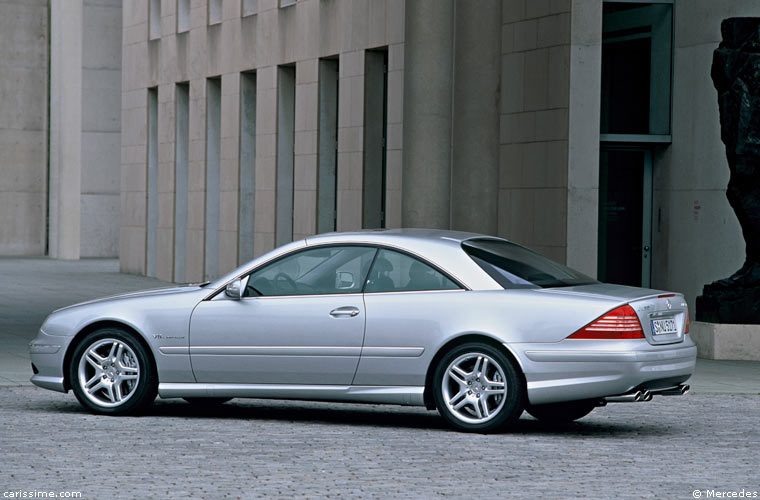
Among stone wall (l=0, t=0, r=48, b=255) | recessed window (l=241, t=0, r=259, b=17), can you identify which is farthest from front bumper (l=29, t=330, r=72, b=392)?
stone wall (l=0, t=0, r=48, b=255)

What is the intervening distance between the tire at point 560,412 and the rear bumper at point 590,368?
2.83ft

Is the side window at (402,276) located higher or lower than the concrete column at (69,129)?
lower

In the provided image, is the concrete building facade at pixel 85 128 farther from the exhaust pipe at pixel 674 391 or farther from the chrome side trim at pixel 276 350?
the exhaust pipe at pixel 674 391

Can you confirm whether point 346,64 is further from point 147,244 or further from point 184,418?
point 184,418

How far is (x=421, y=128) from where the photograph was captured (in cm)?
2248

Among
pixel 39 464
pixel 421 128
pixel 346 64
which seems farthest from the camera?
pixel 346 64

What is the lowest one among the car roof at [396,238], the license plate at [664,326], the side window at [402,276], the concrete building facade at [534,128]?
the license plate at [664,326]

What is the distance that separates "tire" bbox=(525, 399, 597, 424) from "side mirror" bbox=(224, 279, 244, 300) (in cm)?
218

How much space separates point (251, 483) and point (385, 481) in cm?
70

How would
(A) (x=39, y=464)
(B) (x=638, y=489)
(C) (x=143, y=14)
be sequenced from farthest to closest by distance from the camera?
(C) (x=143, y=14) < (A) (x=39, y=464) < (B) (x=638, y=489)

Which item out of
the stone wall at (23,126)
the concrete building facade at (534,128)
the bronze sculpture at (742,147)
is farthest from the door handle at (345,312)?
the stone wall at (23,126)

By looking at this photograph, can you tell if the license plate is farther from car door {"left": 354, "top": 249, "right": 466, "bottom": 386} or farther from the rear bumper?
car door {"left": 354, "top": 249, "right": 466, "bottom": 386}

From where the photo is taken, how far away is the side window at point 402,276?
32.8 ft

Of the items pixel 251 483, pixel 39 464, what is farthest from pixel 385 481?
pixel 39 464
